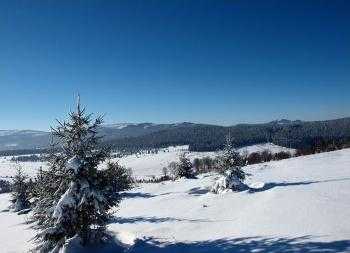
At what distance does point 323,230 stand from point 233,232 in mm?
4980

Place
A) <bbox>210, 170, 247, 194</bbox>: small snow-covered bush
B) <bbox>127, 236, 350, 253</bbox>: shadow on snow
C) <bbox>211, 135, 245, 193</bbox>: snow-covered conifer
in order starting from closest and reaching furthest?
<bbox>127, 236, 350, 253</bbox>: shadow on snow
<bbox>210, 170, 247, 194</bbox>: small snow-covered bush
<bbox>211, 135, 245, 193</bbox>: snow-covered conifer

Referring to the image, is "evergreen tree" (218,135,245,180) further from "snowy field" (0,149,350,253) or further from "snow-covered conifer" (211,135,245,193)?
"snowy field" (0,149,350,253)

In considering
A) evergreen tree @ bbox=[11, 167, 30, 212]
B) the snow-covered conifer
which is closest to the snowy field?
the snow-covered conifer

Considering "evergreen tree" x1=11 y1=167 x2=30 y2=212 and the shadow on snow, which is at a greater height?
the shadow on snow

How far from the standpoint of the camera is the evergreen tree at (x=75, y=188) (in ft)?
65.2

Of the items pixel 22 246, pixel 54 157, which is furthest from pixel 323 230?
pixel 22 246

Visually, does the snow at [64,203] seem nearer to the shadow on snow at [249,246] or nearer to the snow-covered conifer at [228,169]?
the shadow on snow at [249,246]

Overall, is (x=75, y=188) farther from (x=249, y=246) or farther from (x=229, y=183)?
(x=229, y=183)

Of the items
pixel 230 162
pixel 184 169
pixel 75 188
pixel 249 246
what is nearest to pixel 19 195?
pixel 184 169

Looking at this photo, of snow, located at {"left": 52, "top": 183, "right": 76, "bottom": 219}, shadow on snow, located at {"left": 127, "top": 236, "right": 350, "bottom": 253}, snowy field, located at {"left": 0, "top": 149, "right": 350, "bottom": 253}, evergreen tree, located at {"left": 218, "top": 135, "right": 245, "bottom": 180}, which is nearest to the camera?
shadow on snow, located at {"left": 127, "top": 236, "right": 350, "bottom": 253}

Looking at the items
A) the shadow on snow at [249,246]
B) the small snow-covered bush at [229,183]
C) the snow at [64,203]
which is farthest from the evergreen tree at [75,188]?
the small snow-covered bush at [229,183]

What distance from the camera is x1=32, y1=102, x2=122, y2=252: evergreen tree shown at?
1986 centimetres

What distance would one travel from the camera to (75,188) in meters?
20.1

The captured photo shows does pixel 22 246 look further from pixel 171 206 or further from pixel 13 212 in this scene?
pixel 13 212
